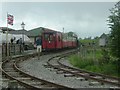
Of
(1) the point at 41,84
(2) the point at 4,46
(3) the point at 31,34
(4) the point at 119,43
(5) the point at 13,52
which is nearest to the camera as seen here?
(1) the point at 41,84

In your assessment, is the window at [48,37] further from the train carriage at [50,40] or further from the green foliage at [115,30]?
the green foliage at [115,30]

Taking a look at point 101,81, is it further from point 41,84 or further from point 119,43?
point 119,43

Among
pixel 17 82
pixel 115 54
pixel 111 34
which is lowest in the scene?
pixel 17 82

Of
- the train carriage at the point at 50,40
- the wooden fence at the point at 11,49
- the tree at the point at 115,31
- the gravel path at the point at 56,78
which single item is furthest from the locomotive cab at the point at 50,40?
the tree at the point at 115,31

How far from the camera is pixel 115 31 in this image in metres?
14.0

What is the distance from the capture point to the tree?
1371 cm

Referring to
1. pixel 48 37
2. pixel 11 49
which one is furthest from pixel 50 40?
pixel 11 49

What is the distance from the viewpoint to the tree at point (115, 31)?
13.7 metres

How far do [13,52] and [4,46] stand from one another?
2.71m

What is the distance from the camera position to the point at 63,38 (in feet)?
121

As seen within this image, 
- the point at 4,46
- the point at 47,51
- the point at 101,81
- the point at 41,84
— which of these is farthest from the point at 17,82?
the point at 47,51

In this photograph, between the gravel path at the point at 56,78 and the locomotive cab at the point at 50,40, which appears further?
the locomotive cab at the point at 50,40

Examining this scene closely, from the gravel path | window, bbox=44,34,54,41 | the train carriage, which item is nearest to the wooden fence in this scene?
the train carriage

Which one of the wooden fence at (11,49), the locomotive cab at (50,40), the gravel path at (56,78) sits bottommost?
the gravel path at (56,78)
